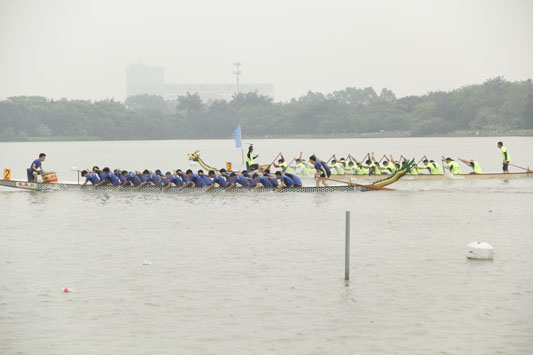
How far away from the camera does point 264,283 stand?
1489 centimetres

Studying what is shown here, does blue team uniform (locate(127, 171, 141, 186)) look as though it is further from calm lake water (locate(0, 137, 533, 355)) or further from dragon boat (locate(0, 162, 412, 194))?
calm lake water (locate(0, 137, 533, 355))

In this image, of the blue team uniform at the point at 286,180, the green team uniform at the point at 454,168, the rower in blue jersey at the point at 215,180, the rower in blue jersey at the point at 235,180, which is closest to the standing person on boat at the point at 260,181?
the rower in blue jersey at the point at 235,180

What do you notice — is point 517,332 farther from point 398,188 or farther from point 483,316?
point 398,188

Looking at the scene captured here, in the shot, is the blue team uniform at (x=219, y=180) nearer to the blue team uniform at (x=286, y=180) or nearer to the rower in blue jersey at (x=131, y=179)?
the blue team uniform at (x=286, y=180)

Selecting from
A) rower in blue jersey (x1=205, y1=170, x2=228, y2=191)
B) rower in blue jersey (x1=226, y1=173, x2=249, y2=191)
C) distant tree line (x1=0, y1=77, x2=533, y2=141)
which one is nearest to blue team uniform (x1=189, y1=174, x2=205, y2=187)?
rower in blue jersey (x1=205, y1=170, x2=228, y2=191)

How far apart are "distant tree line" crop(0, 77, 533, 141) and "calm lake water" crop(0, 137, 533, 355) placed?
371ft

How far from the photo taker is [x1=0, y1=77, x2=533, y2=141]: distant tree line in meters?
140

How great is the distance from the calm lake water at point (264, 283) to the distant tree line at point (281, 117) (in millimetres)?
113118

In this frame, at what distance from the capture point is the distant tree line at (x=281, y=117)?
14025 centimetres

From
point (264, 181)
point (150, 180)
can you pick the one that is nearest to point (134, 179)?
point (150, 180)

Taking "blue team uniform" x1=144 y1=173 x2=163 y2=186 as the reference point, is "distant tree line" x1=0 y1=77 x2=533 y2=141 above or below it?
above

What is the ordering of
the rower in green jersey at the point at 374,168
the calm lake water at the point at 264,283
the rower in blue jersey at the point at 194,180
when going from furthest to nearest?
the rower in green jersey at the point at 374,168 → the rower in blue jersey at the point at 194,180 → the calm lake water at the point at 264,283

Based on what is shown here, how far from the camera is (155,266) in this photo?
16.8 m

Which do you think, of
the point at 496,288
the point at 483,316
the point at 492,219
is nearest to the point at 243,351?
the point at 483,316
